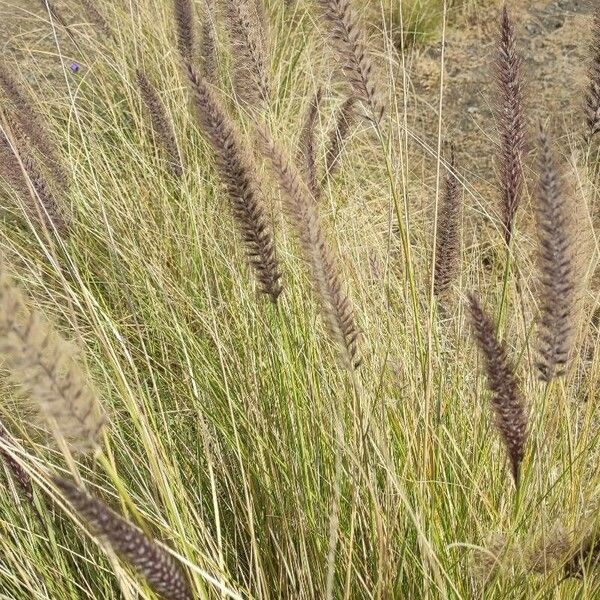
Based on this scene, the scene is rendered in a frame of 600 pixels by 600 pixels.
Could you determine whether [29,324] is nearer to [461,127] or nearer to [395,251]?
[395,251]

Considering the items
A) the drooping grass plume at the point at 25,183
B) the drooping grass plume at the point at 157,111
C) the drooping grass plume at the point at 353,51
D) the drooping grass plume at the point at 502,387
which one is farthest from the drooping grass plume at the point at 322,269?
the drooping grass plume at the point at 157,111

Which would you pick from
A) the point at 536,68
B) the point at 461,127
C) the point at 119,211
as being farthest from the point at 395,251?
the point at 536,68

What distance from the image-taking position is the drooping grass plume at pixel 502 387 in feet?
3.87

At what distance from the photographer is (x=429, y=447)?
160 centimetres

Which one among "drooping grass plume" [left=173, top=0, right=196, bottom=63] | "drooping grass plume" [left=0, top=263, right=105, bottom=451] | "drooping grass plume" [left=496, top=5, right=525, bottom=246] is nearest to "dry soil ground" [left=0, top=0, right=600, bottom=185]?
"drooping grass plume" [left=173, top=0, right=196, bottom=63]

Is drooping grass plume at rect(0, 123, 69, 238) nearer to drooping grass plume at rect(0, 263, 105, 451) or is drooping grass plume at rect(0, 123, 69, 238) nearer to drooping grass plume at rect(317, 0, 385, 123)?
drooping grass plume at rect(317, 0, 385, 123)

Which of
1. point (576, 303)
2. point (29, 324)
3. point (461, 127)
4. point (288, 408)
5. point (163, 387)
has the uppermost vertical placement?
point (29, 324)

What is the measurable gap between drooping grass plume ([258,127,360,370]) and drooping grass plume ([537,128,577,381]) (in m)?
0.27

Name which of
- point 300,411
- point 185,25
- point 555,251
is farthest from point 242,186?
point 185,25

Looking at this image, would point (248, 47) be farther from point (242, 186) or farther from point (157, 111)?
point (242, 186)

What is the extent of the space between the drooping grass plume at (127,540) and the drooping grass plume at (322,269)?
401mm

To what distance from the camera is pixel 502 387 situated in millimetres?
1184

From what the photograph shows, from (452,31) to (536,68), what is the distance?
0.60 m

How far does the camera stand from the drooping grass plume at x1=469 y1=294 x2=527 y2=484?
1179 mm
